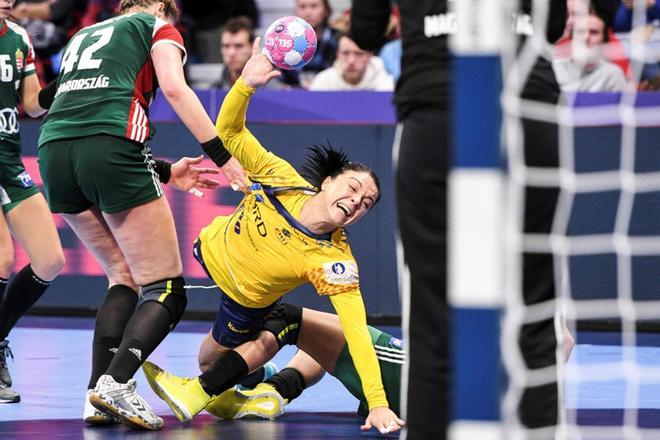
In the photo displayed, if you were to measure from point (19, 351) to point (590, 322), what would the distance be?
12.0 ft

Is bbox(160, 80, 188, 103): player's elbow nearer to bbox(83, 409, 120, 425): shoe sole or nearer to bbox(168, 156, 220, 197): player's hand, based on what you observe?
bbox(168, 156, 220, 197): player's hand

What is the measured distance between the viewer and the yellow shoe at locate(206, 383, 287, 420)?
5121 mm

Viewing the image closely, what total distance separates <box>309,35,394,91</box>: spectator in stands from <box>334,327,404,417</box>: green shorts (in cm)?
410

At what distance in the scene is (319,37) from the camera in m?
9.98

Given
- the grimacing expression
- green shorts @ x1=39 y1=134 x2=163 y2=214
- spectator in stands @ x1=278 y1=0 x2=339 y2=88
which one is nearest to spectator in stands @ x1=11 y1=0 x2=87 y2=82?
spectator in stands @ x1=278 y1=0 x2=339 y2=88

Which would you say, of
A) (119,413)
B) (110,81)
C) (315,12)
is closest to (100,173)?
(110,81)

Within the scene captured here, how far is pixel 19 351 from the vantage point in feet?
23.2

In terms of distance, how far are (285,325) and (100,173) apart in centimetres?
104

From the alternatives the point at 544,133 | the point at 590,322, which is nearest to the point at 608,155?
the point at 590,322

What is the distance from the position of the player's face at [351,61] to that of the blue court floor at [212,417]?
2.17 meters

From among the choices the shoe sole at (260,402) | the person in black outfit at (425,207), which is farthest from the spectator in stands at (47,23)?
the person in black outfit at (425,207)

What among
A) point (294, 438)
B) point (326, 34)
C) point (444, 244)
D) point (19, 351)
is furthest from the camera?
point (326, 34)

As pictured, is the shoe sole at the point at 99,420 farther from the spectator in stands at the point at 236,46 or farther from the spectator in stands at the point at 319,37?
the spectator in stands at the point at 319,37

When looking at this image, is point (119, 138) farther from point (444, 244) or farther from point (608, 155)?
point (608, 155)
